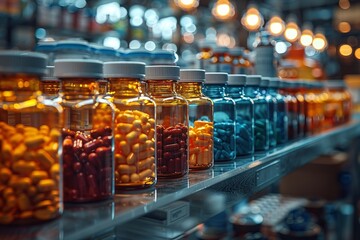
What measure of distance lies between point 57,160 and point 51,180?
0.03 metres

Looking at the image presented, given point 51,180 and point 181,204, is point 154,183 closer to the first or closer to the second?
point 181,204

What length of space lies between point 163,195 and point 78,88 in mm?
210

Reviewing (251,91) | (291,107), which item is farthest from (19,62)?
(291,107)

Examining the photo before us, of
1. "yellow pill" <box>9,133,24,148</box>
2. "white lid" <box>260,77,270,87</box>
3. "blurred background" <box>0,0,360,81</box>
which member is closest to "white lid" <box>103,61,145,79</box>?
"yellow pill" <box>9,133,24,148</box>

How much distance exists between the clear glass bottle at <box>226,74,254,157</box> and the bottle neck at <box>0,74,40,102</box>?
60cm

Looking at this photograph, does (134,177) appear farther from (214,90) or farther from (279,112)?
(279,112)

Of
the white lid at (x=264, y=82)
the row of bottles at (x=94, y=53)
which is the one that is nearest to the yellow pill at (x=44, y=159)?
the white lid at (x=264, y=82)

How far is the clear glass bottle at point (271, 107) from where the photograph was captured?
131cm

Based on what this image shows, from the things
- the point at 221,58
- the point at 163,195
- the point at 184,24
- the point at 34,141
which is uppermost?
the point at 184,24

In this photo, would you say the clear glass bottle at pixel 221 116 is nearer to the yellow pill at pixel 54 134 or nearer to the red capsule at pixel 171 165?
the red capsule at pixel 171 165

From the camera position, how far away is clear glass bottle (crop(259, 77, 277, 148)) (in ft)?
4.29

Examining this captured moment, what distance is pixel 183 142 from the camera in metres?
0.86

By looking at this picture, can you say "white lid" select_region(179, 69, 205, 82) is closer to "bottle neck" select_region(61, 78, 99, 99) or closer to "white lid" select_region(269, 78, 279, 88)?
"bottle neck" select_region(61, 78, 99, 99)

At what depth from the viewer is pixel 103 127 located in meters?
0.70
